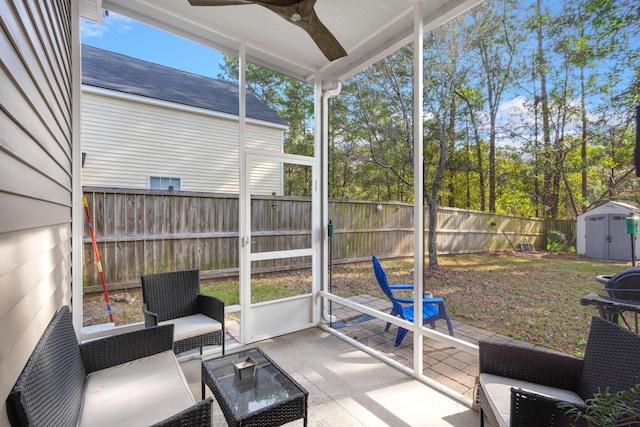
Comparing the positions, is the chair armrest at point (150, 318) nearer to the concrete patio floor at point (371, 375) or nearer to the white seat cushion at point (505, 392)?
the concrete patio floor at point (371, 375)

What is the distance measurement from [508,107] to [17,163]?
281 cm

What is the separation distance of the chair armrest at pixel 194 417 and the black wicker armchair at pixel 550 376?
53.4 inches

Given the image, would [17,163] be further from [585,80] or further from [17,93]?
[585,80]

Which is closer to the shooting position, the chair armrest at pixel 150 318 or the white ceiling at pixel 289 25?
the chair armrest at pixel 150 318

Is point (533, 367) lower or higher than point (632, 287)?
lower

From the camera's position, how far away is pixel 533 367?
1.75 metres

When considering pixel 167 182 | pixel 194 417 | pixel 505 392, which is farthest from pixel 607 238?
pixel 167 182

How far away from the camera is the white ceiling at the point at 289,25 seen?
2651 millimetres

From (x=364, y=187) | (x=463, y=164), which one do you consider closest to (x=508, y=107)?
(x=463, y=164)

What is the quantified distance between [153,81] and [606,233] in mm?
6772

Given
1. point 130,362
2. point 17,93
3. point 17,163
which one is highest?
point 17,93

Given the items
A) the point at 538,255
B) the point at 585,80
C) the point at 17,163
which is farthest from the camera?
the point at 538,255

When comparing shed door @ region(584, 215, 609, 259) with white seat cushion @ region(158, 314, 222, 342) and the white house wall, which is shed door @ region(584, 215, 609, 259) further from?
the white house wall

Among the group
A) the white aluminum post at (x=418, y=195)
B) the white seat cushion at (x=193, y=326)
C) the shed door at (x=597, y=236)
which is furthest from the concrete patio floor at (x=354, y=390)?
the shed door at (x=597, y=236)
